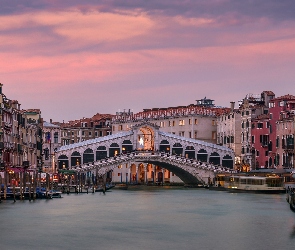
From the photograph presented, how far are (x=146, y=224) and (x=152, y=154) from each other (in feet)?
112

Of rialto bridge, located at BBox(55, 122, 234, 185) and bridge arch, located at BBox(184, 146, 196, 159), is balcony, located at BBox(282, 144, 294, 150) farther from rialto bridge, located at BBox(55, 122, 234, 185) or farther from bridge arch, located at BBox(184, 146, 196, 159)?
bridge arch, located at BBox(184, 146, 196, 159)

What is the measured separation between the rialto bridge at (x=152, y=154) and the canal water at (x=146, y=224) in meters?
18.9

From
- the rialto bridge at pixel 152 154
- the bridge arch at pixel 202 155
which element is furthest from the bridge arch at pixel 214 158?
the bridge arch at pixel 202 155

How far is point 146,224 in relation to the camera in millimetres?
38750

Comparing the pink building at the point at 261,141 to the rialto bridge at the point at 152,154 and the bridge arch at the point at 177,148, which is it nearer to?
the rialto bridge at the point at 152,154

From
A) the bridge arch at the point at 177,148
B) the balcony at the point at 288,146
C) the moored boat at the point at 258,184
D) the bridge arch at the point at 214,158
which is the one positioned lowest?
the moored boat at the point at 258,184

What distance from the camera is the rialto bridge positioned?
2867 inches

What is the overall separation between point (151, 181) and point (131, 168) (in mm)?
2549

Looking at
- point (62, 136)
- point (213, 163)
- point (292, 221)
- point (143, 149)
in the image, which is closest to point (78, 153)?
point (143, 149)

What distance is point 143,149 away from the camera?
2933 inches

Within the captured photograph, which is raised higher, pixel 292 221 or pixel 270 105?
pixel 270 105

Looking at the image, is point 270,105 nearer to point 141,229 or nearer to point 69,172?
point 69,172

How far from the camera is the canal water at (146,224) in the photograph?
32.6 meters

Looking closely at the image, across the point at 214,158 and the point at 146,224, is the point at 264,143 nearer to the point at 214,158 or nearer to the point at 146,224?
the point at 214,158
